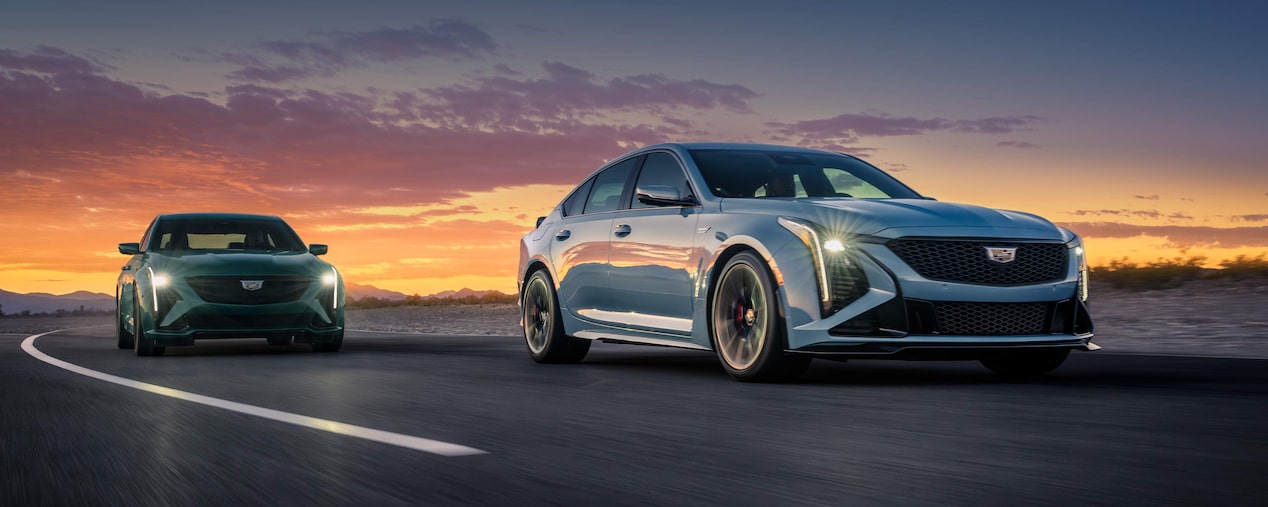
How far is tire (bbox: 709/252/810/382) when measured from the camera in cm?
798

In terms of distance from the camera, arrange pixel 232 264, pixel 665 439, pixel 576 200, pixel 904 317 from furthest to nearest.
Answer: pixel 232 264, pixel 576 200, pixel 904 317, pixel 665 439

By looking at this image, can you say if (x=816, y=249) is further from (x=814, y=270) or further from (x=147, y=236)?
(x=147, y=236)

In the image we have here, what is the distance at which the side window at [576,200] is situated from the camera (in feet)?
36.2

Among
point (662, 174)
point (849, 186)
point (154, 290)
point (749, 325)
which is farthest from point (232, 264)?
point (749, 325)

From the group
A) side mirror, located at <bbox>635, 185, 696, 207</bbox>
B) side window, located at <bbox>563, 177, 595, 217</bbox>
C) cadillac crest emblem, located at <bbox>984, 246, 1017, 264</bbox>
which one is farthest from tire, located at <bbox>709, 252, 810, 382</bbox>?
side window, located at <bbox>563, 177, 595, 217</bbox>

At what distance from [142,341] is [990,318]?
29.3 ft

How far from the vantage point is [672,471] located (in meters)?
4.70

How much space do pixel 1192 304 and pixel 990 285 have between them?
9.88 m

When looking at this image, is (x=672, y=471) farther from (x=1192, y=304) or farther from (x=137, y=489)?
(x=1192, y=304)

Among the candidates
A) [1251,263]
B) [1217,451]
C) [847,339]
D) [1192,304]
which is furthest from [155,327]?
[1251,263]

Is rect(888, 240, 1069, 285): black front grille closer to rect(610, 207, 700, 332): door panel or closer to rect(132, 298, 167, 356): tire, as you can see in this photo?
rect(610, 207, 700, 332): door panel

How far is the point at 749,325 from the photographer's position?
8281 mm

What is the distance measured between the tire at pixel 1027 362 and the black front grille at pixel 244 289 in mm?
7368

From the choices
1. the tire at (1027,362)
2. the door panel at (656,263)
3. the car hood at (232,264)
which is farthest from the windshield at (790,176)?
the car hood at (232,264)
